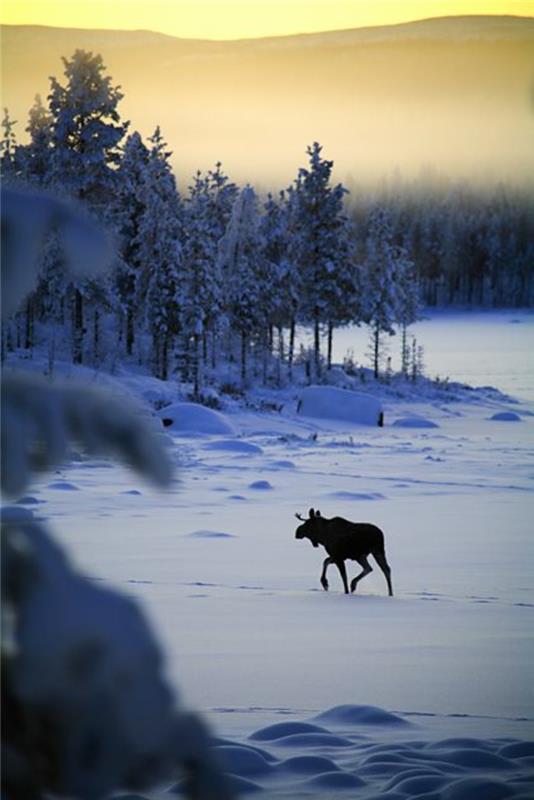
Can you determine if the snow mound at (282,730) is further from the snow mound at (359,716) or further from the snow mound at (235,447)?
the snow mound at (235,447)

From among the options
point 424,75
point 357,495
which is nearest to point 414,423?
point 357,495

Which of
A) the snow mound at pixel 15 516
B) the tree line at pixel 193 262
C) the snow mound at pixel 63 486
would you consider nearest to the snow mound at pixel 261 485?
the snow mound at pixel 63 486

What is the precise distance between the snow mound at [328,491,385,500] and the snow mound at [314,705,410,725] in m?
8.61

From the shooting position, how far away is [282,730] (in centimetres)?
384

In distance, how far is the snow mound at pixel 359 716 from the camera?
4.06m

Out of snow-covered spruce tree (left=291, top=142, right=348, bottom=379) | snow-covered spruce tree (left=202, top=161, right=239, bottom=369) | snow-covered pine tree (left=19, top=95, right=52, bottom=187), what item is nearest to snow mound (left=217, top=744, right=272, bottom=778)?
snow-covered pine tree (left=19, top=95, right=52, bottom=187)

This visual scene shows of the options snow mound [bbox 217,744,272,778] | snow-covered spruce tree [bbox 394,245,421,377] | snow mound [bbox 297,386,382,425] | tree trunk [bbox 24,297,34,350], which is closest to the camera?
snow mound [bbox 217,744,272,778]

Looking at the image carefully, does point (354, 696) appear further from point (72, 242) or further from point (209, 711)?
point (72, 242)

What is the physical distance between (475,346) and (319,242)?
69.8 ft

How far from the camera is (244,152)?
2318 inches

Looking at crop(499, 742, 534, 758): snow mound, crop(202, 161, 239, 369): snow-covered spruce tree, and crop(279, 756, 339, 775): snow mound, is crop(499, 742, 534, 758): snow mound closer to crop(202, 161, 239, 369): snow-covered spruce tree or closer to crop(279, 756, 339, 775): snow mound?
crop(279, 756, 339, 775): snow mound

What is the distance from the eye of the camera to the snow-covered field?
3.50 m

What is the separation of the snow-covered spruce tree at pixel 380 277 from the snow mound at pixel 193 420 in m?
24.8

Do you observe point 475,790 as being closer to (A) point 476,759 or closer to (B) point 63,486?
(A) point 476,759
